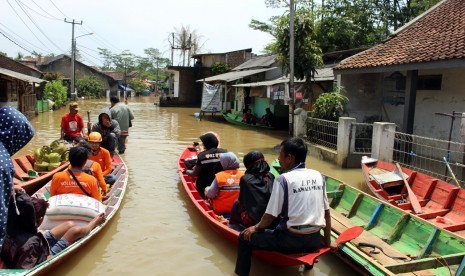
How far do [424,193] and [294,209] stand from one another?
451 centimetres

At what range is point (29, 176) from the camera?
762cm

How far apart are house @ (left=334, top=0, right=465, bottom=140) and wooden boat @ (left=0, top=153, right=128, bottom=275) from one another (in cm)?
752

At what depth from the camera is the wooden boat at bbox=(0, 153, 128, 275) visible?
12.5ft

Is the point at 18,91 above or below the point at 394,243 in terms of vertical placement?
above

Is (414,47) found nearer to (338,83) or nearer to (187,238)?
(338,83)

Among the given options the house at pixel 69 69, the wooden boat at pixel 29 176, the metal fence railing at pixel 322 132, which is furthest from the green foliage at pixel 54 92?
the wooden boat at pixel 29 176

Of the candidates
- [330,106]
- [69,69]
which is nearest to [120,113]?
[330,106]

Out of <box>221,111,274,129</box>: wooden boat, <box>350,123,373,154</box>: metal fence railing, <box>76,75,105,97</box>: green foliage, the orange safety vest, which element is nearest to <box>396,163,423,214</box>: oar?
the orange safety vest

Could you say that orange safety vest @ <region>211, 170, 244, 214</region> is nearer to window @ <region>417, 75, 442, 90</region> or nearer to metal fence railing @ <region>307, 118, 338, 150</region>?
metal fence railing @ <region>307, 118, 338, 150</region>

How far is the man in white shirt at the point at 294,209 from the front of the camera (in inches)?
145

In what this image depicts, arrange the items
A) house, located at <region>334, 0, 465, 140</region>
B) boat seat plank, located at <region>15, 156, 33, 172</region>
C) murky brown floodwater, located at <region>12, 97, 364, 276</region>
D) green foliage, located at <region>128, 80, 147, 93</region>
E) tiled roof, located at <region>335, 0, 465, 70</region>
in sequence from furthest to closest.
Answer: green foliage, located at <region>128, 80, 147, 93</region>, house, located at <region>334, 0, 465, 140</region>, tiled roof, located at <region>335, 0, 465, 70</region>, boat seat plank, located at <region>15, 156, 33, 172</region>, murky brown floodwater, located at <region>12, 97, 364, 276</region>

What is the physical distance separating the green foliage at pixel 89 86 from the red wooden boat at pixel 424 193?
45625 millimetres

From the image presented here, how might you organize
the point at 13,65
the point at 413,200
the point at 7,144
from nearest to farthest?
the point at 7,144 → the point at 413,200 → the point at 13,65

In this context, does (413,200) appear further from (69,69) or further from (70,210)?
(69,69)
